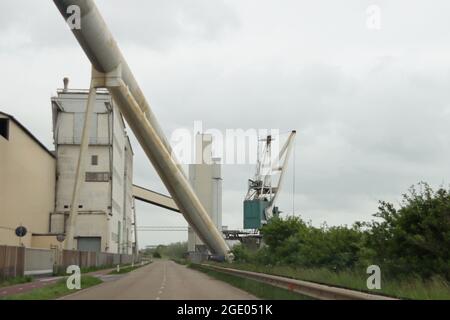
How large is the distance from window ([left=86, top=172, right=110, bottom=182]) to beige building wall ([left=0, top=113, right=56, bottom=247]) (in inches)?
253

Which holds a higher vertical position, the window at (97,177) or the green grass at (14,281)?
the window at (97,177)

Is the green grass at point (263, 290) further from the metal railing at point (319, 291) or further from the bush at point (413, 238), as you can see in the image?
the bush at point (413, 238)

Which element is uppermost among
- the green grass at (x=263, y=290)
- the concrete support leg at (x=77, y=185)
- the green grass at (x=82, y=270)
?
the concrete support leg at (x=77, y=185)

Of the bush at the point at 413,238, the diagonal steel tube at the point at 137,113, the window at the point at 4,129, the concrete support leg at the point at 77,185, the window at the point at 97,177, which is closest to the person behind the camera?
the bush at the point at 413,238

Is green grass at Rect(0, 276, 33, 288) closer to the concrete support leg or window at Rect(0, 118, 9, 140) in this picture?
the concrete support leg

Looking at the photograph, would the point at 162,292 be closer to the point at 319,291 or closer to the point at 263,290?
the point at 263,290

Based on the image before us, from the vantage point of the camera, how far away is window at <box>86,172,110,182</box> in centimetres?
8769

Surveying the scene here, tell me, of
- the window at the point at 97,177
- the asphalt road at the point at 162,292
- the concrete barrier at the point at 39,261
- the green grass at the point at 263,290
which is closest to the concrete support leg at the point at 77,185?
the concrete barrier at the point at 39,261

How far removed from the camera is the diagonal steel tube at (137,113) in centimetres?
4612

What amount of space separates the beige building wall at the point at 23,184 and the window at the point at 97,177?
6.43 meters

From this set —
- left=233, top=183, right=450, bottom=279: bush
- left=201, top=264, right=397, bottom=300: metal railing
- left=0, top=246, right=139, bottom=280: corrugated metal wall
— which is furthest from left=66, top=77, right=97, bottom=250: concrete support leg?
left=233, top=183, right=450, bottom=279: bush
